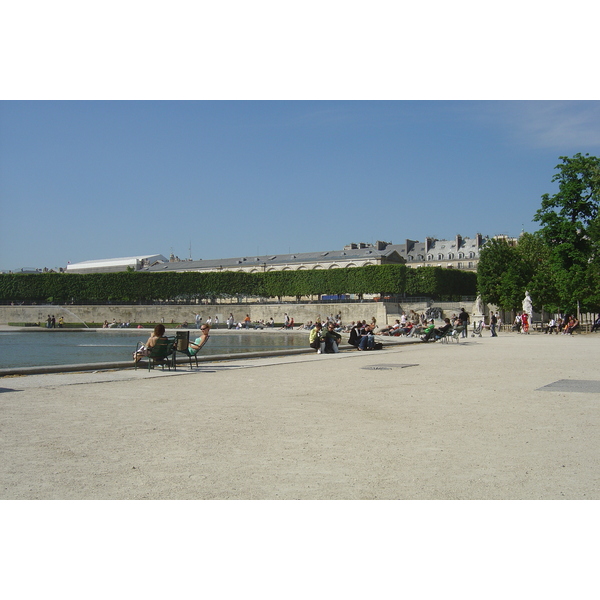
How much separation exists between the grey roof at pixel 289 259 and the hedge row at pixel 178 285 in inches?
905

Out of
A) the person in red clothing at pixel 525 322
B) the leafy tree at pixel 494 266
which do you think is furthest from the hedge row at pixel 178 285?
the person in red clothing at pixel 525 322

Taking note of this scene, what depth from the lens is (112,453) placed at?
5.35 metres

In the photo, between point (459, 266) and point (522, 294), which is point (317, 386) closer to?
point (522, 294)

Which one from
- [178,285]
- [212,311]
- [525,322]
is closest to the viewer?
[525,322]

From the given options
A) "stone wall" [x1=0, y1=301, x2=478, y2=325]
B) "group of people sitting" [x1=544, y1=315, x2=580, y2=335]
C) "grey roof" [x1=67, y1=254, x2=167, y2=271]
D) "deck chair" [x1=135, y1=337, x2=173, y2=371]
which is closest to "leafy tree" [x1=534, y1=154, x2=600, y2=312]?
"group of people sitting" [x1=544, y1=315, x2=580, y2=335]

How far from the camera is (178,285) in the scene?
72.6 meters

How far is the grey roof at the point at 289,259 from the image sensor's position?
97.8m

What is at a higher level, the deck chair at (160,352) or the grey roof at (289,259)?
the grey roof at (289,259)

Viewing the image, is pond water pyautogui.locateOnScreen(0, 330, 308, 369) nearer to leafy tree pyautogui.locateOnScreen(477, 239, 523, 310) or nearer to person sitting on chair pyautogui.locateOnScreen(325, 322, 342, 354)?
person sitting on chair pyautogui.locateOnScreen(325, 322, 342, 354)

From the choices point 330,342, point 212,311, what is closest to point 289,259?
point 212,311

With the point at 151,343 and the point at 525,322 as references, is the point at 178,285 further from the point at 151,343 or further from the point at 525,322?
the point at 151,343

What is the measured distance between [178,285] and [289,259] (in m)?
37.5

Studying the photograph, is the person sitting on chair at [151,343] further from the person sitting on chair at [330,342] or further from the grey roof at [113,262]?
the grey roof at [113,262]

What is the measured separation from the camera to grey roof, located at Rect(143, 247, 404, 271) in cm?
9775
